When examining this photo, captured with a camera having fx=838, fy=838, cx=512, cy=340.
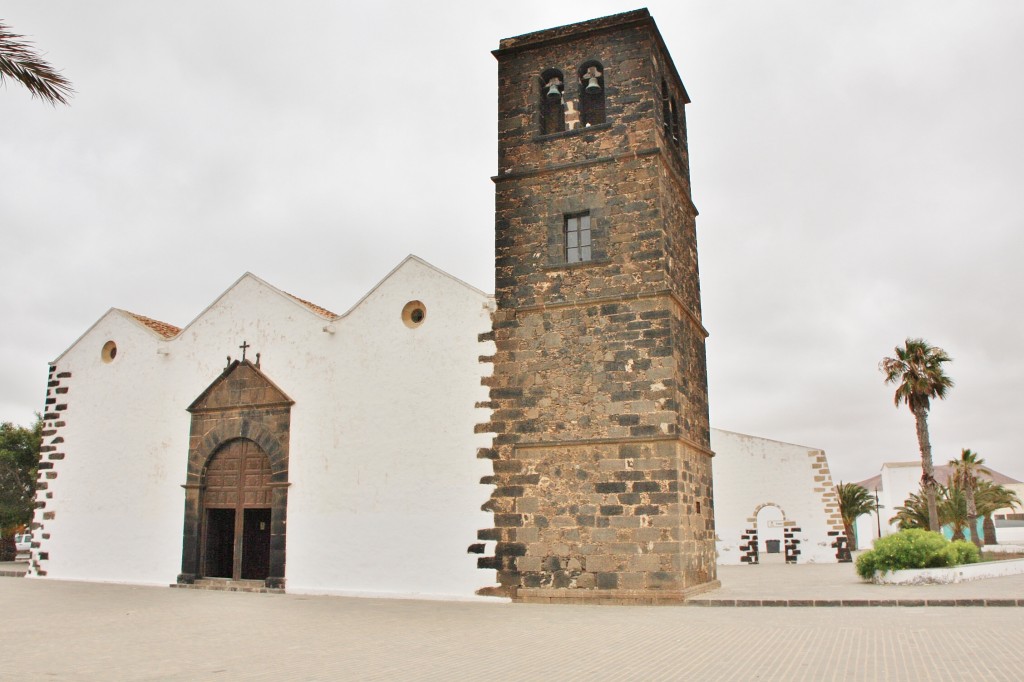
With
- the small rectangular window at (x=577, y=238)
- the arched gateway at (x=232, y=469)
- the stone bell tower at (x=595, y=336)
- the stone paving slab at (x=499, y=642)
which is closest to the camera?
the stone paving slab at (x=499, y=642)

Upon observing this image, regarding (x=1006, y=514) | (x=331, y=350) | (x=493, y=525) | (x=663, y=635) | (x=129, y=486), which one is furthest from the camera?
(x=1006, y=514)

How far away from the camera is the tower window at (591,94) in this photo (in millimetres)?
15039

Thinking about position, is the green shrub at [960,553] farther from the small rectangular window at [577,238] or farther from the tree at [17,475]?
the tree at [17,475]

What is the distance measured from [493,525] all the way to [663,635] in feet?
16.7

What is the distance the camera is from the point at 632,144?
14.3 meters

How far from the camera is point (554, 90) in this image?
50.1 feet

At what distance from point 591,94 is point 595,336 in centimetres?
466

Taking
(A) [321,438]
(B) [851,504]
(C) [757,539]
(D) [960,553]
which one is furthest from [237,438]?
(B) [851,504]

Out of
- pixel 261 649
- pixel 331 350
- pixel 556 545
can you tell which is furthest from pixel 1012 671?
pixel 331 350

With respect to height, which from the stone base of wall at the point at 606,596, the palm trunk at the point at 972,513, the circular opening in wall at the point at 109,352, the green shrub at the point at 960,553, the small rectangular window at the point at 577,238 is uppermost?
the small rectangular window at the point at 577,238

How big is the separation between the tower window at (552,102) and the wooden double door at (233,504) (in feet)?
27.2

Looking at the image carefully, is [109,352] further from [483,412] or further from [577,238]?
[577,238]

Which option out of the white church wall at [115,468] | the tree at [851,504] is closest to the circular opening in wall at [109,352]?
the white church wall at [115,468]

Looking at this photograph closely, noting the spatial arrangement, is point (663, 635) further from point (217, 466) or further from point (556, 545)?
point (217, 466)
